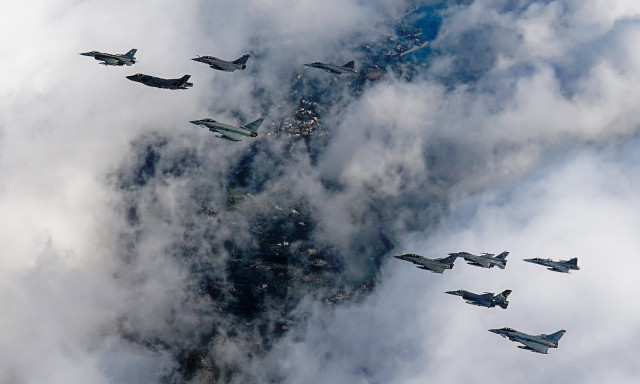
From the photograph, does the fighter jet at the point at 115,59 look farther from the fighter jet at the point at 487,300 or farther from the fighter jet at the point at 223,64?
the fighter jet at the point at 487,300

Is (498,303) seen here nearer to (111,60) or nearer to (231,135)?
(231,135)

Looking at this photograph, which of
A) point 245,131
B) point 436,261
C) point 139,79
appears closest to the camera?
point 245,131

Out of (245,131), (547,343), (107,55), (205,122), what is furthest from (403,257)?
(107,55)

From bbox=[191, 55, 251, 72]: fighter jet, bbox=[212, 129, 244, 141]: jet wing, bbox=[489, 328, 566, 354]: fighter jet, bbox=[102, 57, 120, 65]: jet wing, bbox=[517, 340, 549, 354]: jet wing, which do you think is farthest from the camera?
bbox=[102, 57, 120, 65]: jet wing

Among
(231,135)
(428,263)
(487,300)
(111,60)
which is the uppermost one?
(111,60)

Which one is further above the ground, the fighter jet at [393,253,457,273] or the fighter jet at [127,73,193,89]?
the fighter jet at [127,73,193,89]

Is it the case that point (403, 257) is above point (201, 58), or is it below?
below

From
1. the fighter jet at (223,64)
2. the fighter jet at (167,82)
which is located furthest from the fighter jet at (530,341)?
the fighter jet at (167,82)

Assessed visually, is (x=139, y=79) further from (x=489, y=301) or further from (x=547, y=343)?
(x=547, y=343)

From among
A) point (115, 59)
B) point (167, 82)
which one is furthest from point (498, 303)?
point (115, 59)

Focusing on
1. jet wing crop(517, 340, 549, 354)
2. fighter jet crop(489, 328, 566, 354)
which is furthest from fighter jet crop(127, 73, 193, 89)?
jet wing crop(517, 340, 549, 354)

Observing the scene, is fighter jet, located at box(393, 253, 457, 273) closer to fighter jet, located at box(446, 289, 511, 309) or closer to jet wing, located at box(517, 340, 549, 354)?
fighter jet, located at box(446, 289, 511, 309)
